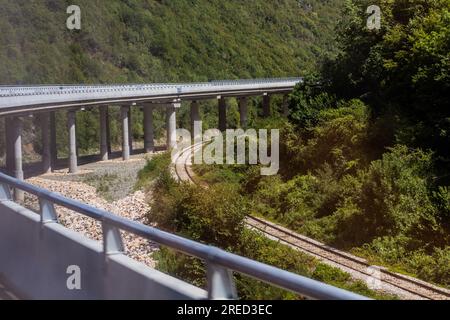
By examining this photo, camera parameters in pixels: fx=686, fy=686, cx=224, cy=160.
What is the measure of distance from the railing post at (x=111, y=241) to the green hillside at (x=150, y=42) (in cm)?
5735

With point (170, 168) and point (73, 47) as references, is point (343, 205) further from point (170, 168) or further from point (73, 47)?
point (73, 47)

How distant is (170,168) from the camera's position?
146 feet

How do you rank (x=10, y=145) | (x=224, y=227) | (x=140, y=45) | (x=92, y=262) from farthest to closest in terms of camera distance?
1. (x=140, y=45)
2. (x=10, y=145)
3. (x=224, y=227)
4. (x=92, y=262)

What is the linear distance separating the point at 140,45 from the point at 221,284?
85.8 m

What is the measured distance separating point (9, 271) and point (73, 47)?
75076mm

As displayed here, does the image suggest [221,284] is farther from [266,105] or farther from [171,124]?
[266,105]

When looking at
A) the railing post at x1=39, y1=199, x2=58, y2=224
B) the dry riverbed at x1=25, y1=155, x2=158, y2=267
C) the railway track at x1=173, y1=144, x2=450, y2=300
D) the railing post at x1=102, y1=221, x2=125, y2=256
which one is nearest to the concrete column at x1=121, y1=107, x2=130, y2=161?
the dry riverbed at x1=25, y1=155, x2=158, y2=267

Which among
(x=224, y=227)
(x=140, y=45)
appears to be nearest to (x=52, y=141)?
(x=140, y=45)

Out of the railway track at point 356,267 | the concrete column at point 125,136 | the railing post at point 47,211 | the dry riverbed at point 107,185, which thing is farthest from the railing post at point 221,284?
the concrete column at point 125,136

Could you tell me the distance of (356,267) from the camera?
22.3 m

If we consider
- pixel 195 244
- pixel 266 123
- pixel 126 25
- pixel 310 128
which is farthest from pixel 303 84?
pixel 126 25

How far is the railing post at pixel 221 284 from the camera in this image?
493cm

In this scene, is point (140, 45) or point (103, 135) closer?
point (103, 135)

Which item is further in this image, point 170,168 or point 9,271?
point 170,168
